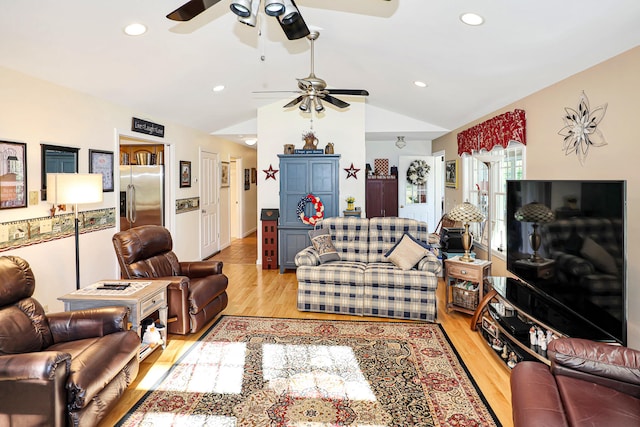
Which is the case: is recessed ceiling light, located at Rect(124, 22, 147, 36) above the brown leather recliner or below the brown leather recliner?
above

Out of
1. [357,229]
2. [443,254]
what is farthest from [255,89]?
[443,254]

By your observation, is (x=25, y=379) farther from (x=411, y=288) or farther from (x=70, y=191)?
(x=411, y=288)

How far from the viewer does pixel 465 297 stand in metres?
4.16

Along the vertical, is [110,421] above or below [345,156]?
below

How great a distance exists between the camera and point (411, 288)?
13.4 ft

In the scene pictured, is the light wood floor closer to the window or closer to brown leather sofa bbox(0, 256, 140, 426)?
brown leather sofa bbox(0, 256, 140, 426)

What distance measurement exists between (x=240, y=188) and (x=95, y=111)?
5430mm

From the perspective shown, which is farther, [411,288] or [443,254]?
[443,254]

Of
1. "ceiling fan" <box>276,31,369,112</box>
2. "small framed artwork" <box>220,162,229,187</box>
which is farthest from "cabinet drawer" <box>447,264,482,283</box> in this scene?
"small framed artwork" <box>220,162,229,187</box>

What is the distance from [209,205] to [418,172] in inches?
173

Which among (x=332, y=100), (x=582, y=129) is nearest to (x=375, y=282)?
(x=332, y=100)

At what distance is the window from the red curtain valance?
0.40ft

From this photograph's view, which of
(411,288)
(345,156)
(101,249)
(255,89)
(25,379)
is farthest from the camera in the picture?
(345,156)

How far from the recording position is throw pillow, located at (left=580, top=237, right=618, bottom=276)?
2.17 m
